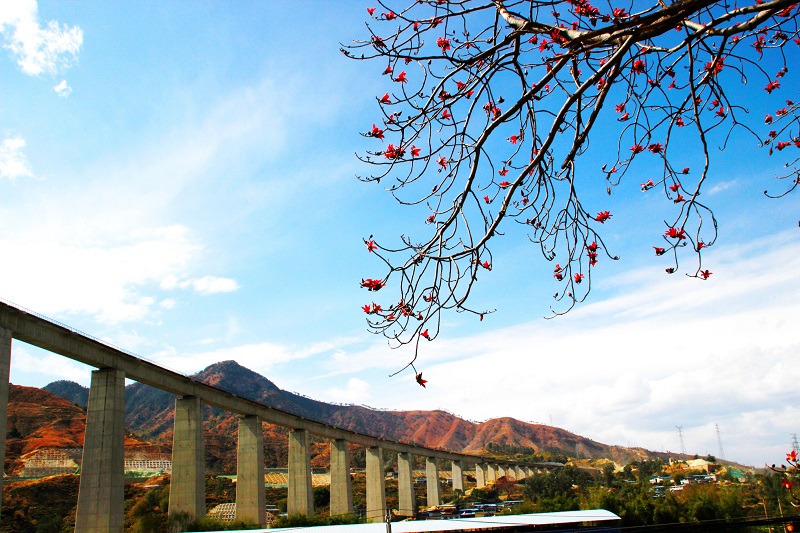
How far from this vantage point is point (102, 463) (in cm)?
2281

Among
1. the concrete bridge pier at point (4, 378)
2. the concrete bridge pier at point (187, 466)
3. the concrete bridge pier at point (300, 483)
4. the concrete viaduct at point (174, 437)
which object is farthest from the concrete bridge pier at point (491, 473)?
the concrete bridge pier at point (4, 378)

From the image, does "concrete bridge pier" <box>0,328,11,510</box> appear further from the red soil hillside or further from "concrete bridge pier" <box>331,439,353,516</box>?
the red soil hillside

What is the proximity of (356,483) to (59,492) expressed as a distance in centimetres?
3709

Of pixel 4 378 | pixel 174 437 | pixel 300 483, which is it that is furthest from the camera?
pixel 300 483

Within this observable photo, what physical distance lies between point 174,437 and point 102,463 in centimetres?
657

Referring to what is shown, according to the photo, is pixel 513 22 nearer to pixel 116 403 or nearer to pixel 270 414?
pixel 116 403

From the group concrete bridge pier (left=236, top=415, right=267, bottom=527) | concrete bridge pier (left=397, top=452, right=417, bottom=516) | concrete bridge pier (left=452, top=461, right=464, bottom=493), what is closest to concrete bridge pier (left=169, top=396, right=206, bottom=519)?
concrete bridge pier (left=236, top=415, right=267, bottom=527)

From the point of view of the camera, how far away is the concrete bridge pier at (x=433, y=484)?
60.2m

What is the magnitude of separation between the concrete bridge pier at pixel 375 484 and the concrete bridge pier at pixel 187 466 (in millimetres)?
20400

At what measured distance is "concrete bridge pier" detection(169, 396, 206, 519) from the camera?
92.1 feet

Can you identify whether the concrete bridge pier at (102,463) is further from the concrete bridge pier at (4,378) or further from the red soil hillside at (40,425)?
the red soil hillside at (40,425)

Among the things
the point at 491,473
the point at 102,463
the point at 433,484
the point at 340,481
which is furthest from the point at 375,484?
the point at 491,473

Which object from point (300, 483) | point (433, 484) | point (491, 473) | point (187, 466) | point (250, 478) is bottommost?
point (491, 473)

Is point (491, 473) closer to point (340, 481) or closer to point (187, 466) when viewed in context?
point (340, 481)
